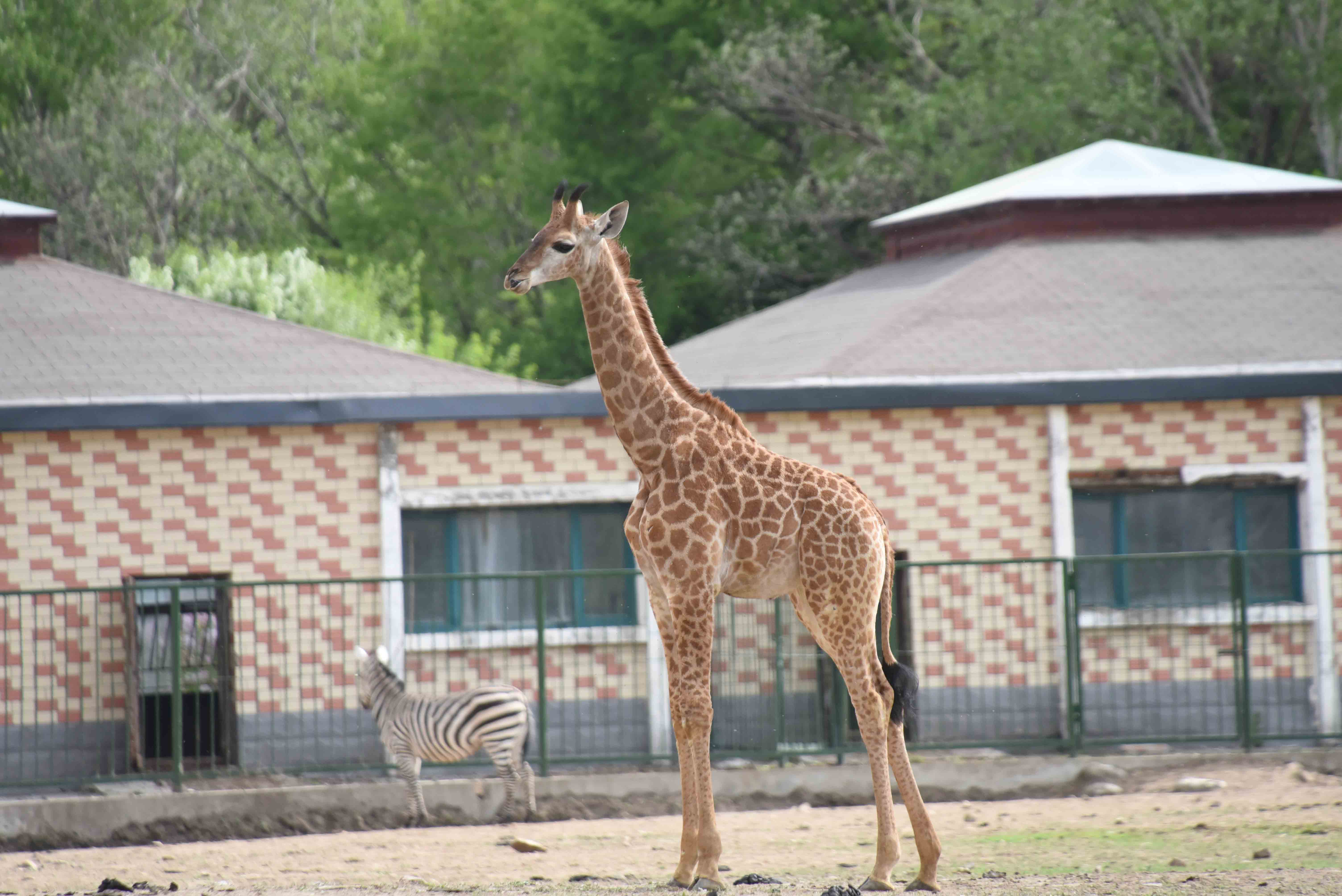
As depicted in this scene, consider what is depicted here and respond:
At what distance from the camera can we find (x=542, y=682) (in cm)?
1448

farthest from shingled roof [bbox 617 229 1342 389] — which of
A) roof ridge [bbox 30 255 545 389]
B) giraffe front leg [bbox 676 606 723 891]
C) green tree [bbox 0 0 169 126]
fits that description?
green tree [bbox 0 0 169 126]

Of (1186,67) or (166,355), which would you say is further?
(1186,67)

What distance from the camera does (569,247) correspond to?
29.8 feet

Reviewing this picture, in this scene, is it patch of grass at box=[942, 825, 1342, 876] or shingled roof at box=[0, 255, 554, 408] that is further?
→ shingled roof at box=[0, 255, 554, 408]

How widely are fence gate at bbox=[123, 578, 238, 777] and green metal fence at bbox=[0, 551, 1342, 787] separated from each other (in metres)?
0.04

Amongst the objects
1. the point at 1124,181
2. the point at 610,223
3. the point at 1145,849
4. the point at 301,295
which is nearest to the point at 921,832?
the point at 1145,849

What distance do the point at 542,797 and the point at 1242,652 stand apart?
21.2 ft

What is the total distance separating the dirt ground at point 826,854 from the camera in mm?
9945

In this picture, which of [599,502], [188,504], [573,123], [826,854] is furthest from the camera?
[573,123]

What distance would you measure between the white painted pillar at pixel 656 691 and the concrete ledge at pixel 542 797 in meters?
1.36

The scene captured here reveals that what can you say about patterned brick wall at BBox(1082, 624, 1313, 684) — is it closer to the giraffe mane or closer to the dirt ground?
the dirt ground

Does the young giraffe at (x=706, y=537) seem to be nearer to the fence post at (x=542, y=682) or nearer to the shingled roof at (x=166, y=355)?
the fence post at (x=542, y=682)

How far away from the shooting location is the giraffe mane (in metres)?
9.45

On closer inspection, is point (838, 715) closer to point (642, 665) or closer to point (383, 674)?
point (642, 665)
